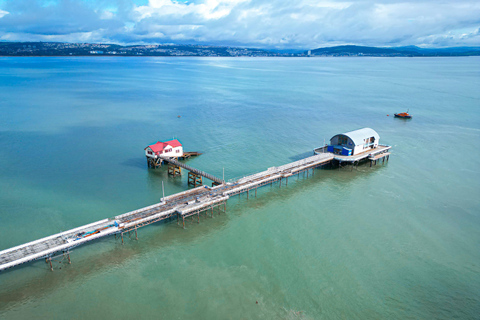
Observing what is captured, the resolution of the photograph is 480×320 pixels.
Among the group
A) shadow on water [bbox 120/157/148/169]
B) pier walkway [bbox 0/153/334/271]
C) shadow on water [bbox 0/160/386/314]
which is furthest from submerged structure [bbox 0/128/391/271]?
shadow on water [bbox 120/157/148/169]

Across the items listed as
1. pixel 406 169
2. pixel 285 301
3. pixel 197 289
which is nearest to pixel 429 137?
→ pixel 406 169

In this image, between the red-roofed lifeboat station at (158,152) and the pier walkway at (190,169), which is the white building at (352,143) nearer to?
the pier walkway at (190,169)

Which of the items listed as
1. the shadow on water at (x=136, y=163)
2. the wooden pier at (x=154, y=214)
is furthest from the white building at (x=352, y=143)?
the shadow on water at (x=136, y=163)

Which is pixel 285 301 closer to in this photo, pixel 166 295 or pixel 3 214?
pixel 166 295

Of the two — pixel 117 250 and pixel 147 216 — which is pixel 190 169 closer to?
pixel 147 216

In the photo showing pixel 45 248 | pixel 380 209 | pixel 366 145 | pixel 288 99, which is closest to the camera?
pixel 45 248
